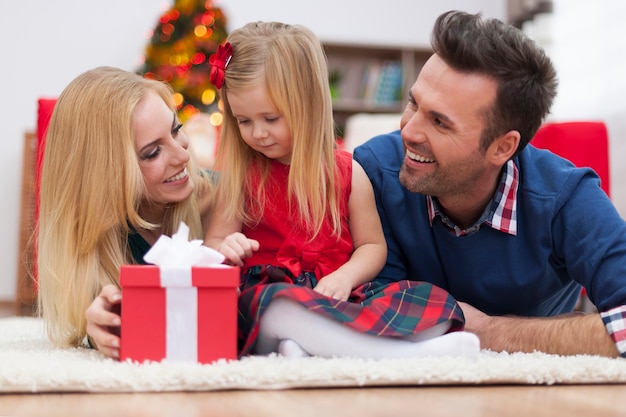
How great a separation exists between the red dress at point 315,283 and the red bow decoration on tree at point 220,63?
0.24 m

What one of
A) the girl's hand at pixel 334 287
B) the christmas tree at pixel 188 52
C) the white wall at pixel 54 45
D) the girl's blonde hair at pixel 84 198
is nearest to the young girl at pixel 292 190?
the girl's hand at pixel 334 287

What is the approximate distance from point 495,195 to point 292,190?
0.47 metres

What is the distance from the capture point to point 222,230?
1.82m

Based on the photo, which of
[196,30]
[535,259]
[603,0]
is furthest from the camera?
[196,30]

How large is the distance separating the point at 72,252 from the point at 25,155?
11.1 ft

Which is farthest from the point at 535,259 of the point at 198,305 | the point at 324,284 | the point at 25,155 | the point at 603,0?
the point at 25,155

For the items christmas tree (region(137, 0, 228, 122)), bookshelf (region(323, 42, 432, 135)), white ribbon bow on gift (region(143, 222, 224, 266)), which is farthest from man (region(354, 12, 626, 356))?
bookshelf (region(323, 42, 432, 135))

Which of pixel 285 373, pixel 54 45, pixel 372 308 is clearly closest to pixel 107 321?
pixel 285 373

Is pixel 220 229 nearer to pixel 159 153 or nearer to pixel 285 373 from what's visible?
pixel 159 153

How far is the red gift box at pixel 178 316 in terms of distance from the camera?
1368 mm

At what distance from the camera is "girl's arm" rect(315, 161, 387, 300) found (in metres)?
1.71

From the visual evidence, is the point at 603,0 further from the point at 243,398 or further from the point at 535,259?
the point at 243,398

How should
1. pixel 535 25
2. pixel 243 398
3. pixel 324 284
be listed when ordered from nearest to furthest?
pixel 243 398 < pixel 324 284 < pixel 535 25

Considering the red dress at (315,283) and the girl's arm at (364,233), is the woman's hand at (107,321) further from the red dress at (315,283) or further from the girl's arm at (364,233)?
the girl's arm at (364,233)
